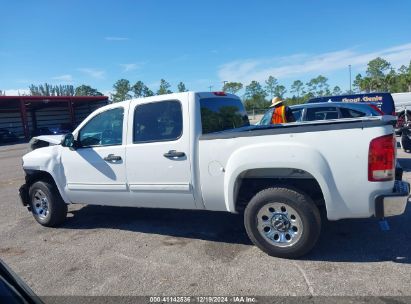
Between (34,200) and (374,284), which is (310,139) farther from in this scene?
(34,200)

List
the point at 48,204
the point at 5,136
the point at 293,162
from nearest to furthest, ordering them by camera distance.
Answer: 1. the point at 293,162
2. the point at 48,204
3. the point at 5,136

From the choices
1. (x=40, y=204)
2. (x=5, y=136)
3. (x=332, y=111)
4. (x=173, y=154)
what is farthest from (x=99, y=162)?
(x=5, y=136)

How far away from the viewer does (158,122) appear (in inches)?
185

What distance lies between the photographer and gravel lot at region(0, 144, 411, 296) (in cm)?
348

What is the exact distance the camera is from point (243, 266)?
3.92 m

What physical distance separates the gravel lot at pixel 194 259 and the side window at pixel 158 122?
141 centimetres

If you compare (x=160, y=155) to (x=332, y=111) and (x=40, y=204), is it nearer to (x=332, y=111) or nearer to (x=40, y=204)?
(x=40, y=204)

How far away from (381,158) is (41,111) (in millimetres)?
49446

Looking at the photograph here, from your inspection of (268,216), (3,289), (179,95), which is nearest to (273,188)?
(268,216)

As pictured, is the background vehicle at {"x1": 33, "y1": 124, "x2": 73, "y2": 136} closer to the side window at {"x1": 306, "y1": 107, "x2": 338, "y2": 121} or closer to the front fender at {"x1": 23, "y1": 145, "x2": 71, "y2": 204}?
the side window at {"x1": 306, "y1": 107, "x2": 338, "y2": 121}

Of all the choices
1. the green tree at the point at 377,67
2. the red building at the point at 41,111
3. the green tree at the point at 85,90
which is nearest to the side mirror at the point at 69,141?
the red building at the point at 41,111

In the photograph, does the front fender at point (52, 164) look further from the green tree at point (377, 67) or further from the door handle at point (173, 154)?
the green tree at point (377, 67)

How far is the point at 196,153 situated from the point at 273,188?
100cm

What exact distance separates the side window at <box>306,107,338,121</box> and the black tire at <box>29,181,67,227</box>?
22.0 feet
